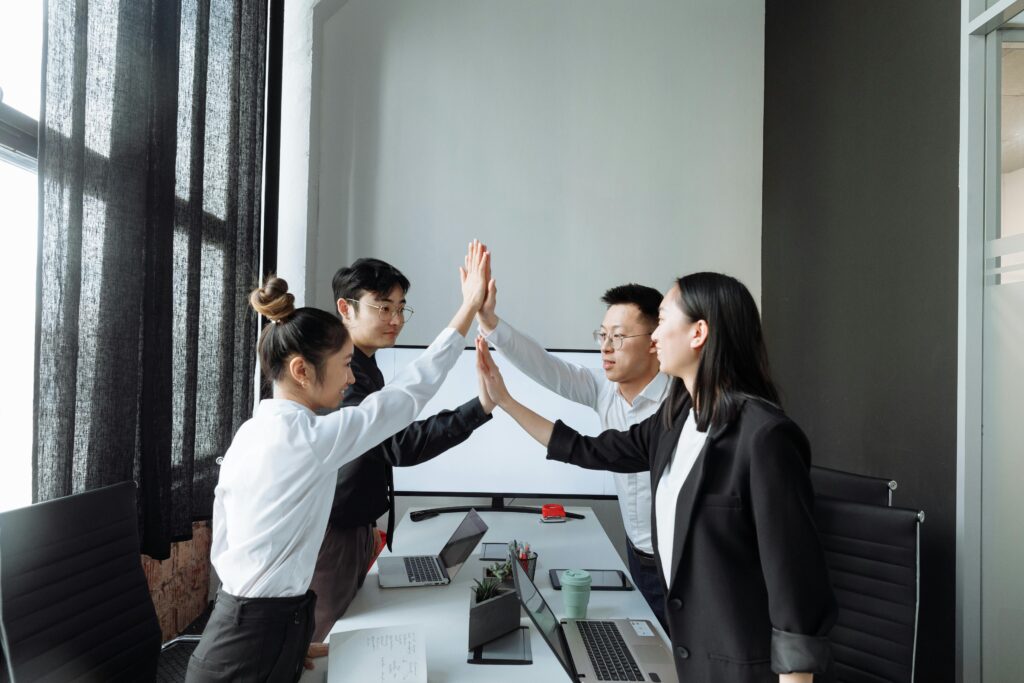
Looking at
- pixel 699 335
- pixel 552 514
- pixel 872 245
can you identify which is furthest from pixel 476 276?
pixel 872 245

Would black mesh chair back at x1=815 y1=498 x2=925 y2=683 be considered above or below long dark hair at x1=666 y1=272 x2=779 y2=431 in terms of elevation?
below

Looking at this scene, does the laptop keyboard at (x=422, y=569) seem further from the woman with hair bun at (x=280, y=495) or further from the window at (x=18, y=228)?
the window at (x=18, y=228)

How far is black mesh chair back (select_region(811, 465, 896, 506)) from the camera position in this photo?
1860 millimetres

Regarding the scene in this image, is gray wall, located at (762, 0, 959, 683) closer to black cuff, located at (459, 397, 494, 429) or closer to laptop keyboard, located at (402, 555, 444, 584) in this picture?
black cuff, located at (459, 397, 494, 429)

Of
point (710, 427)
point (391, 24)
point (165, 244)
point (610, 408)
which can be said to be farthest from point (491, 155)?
point (710, 427)

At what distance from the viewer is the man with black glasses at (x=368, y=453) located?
5.70 ft

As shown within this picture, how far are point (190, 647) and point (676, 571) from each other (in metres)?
2.07

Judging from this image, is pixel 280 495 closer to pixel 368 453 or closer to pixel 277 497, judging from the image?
pixel 277 497

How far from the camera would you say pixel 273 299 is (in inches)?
58.6

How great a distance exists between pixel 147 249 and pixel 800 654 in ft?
6.46

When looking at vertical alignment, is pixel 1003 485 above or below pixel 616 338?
below

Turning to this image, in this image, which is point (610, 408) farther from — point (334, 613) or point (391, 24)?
point (391, 24)

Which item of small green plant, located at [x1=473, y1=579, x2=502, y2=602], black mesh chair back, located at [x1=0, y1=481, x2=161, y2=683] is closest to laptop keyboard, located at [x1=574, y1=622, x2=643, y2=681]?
small green plant, located at [x1=473, y1=579, x2=502, y2=602]

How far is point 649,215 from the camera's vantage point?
133 inches
